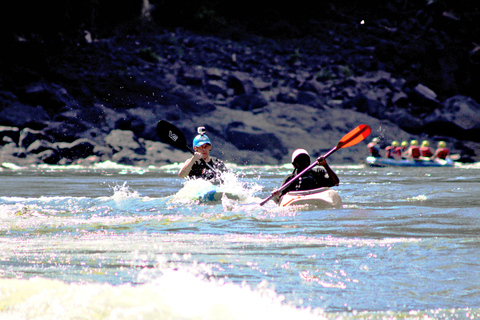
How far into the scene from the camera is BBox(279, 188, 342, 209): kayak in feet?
22.6

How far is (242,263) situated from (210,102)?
25004mm

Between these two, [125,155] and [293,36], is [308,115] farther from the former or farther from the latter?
[293,36]

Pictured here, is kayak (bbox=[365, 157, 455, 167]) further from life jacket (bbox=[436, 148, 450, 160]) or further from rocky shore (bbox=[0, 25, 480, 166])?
rocky shore (bbox=[0, 25, 480, 166])

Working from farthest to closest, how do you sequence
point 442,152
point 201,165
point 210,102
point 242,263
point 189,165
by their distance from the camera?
point 210,102 < point 442,152 < point 201,165 < point 189,165 < point 242,263

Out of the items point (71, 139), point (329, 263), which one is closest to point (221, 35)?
point (71, 139)

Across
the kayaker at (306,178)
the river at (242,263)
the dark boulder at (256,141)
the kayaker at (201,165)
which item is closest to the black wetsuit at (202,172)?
the kayaker at (201,165)

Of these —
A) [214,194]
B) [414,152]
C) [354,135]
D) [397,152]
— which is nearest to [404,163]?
[414,152]

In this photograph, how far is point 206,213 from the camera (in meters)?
6.97

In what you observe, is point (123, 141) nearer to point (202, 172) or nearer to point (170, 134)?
point (170, 134)

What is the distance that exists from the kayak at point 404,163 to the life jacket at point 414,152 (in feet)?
3.08

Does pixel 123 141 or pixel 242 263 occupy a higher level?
pixel 123 141

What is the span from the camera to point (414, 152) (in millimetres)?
24656

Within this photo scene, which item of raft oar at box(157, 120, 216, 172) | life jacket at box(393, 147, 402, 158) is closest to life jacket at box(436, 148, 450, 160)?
life jacket at box(393, 147, 402, 158)

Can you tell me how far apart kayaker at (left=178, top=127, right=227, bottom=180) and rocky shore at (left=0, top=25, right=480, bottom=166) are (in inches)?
567
